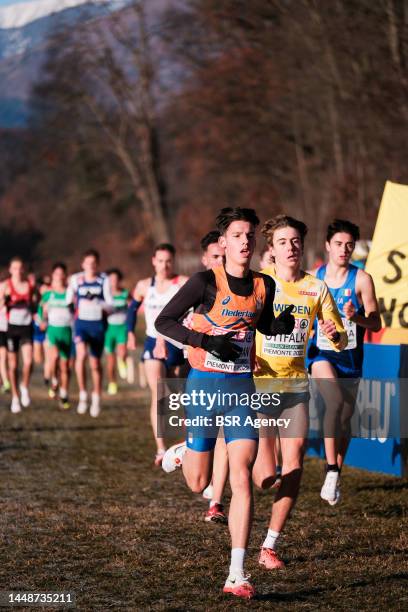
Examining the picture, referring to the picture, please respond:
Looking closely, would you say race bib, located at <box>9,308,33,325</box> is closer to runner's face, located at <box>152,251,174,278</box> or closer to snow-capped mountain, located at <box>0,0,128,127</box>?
snow-capped mountain, located at <box>0,0,128,127</box>

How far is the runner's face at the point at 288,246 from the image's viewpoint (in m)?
7.38

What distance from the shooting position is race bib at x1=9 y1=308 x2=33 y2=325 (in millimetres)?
15711

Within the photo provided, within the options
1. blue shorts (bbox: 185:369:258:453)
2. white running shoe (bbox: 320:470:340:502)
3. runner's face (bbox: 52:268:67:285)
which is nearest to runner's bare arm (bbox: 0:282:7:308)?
runner's face (bbox: 52:268:67:285)

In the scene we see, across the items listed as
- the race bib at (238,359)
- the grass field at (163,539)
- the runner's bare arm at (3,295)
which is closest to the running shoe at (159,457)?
the grass field at (163,539)

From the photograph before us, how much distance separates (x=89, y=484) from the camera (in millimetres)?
10203

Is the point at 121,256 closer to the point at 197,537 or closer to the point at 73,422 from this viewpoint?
the point at 73,422

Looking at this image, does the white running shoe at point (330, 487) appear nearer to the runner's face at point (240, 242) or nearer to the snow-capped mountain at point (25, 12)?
the runner's face at point (240, 242)

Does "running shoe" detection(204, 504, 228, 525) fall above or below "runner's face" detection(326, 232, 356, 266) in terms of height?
below

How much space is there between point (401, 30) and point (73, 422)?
10.4 metres

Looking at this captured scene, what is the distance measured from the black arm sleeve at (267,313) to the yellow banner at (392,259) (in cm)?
455

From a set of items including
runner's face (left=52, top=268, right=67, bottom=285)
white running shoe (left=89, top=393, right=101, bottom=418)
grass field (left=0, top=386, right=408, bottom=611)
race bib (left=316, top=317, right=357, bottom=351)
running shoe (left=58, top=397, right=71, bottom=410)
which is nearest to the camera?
grass field (left=0, top=386, right=408, bottom=611)

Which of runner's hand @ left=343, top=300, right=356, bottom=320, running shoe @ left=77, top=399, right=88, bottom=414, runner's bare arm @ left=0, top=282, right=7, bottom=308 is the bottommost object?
running shoe @ left=77, top=399, right=88, bottom=414

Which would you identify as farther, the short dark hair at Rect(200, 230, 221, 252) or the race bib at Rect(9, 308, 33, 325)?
the race bib at Rect(9, 308, 33, 325)

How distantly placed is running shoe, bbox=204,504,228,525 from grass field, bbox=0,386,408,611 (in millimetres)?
97
